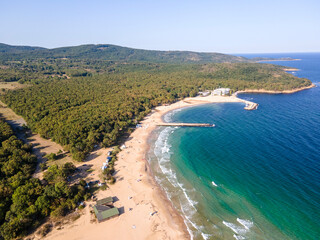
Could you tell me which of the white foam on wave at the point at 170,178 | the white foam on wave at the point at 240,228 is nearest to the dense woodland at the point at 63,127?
the white foam on wave at the point at 170,178

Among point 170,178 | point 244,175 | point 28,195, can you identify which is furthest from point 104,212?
point 244,175

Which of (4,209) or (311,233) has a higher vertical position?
(4,209)

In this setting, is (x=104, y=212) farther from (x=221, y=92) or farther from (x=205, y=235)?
(x=221, y=92)

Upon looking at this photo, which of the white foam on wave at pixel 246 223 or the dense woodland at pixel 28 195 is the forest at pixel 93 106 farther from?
the white foam on wave at pixel 246 223

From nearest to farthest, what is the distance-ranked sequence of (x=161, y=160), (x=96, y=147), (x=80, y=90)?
(x=161, y=160) → (x=96, y=147) → (x=80, y=90)

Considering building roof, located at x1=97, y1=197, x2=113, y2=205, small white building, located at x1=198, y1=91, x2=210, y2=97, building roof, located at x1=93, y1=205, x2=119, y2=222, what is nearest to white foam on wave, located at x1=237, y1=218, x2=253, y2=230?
building roof, located at x1=93, y1=205, x2=119, y2=222

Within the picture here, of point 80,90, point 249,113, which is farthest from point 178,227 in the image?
point 80,90

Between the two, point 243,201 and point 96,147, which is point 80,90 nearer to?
point 96,147
